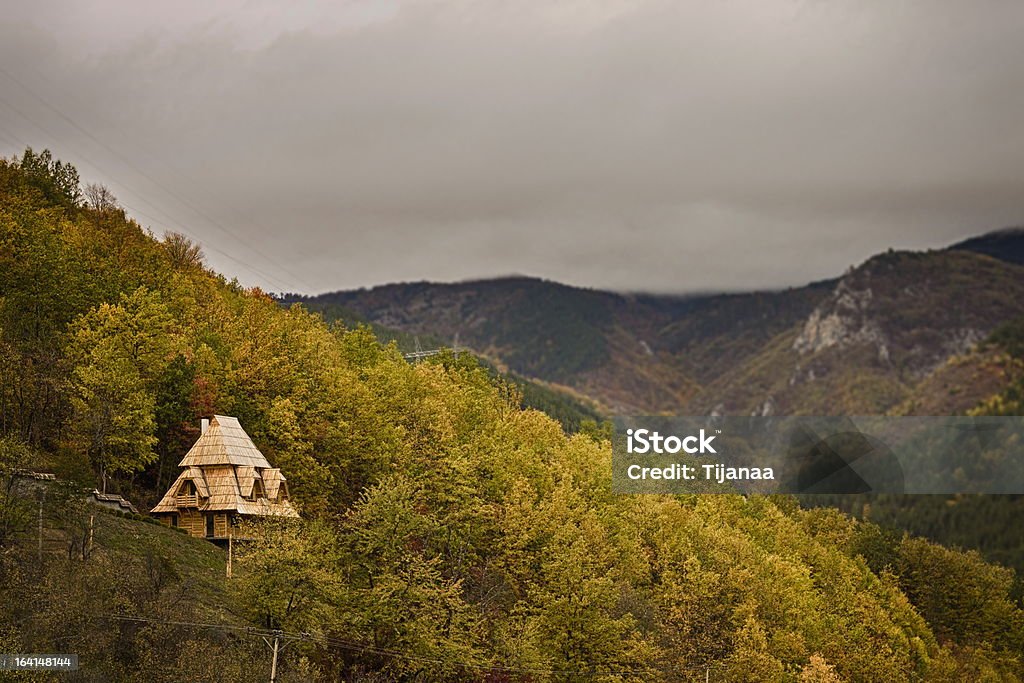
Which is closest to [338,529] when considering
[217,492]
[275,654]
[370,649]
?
[217,492]

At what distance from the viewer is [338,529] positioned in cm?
9825

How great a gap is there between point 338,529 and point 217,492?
33.3 ft

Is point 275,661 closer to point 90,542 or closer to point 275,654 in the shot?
point 275,654

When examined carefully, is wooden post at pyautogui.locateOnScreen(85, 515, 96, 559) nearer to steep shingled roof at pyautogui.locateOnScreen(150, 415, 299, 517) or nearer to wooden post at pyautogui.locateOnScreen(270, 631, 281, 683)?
wooden post at pyautogui.locateOnScreen(270, 631, 281, 683)

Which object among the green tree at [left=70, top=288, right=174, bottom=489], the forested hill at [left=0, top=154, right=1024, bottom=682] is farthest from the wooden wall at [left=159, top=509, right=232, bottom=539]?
the green tree at [left=70, top=288, right=174, bottom=489]

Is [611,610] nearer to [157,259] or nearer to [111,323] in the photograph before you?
[111,323]

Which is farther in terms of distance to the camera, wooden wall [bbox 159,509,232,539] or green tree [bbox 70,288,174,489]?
wooden wall [bbox 159,509,232,539]

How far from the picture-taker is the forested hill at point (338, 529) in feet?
245

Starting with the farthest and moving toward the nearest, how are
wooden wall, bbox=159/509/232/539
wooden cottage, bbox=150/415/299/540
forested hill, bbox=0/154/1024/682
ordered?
1. wooden wall, bbox=159/509/232/539
2. wooden cottage, bbox=150/415/299/540
3. forested hill, bbox=0/154/1024/682

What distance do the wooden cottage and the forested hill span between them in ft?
10.4

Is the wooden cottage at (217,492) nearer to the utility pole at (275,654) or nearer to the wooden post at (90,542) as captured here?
the wooden post at (90,542)

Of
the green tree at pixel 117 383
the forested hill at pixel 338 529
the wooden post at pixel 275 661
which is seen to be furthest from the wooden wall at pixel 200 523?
the wooden post at pixel 275 661

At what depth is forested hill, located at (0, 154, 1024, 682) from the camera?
245 ft

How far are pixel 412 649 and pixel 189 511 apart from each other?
810 inches
